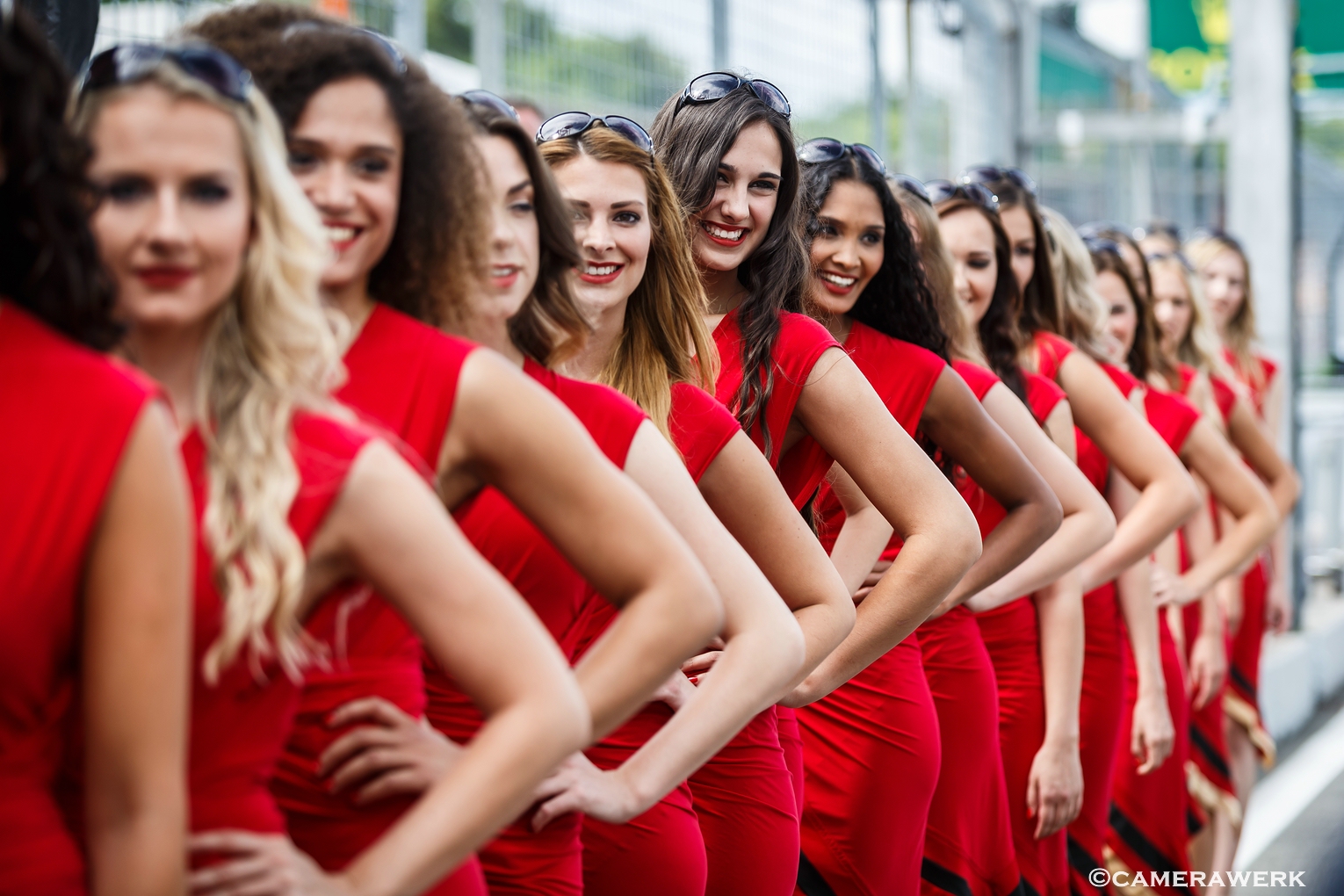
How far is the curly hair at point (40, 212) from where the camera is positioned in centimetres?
158

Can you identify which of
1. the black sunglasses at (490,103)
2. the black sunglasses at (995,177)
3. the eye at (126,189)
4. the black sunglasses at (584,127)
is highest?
the black sunglasses at (490,103)

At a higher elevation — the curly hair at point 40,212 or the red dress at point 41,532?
the curly hair at point 40,212

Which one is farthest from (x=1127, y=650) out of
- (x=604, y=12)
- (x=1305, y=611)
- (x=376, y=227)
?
(x=1305, y=611)

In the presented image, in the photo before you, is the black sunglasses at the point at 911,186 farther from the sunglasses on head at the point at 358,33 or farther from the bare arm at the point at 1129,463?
the sunglasses on head at the point at 358,33

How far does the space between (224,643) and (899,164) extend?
6656 mm

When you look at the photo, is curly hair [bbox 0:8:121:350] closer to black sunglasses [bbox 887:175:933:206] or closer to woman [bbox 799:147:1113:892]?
woman [bbox 799:147:1113:892]

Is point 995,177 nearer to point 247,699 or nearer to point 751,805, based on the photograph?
point 751,805

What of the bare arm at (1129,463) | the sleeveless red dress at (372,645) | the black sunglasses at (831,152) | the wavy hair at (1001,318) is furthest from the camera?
the bare arm at (1129,463)

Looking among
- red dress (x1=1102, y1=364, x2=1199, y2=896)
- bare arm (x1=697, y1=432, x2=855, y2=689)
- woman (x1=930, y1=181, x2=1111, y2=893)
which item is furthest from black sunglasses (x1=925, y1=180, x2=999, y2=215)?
bare arm (x1=697, y1=432, x2=855, y2=689)

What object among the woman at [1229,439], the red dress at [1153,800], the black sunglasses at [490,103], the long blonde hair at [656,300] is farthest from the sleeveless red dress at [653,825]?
the woman at [1229,439]

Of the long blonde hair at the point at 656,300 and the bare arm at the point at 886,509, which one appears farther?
the bare arm at the point at 886,509

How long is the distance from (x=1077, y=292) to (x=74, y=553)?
13.8ft

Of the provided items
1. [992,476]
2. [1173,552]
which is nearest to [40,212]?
[992,476]

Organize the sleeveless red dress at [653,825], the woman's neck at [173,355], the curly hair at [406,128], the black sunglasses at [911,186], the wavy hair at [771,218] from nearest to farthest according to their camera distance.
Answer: the woman's neck at [173,355] → the curly hair at [406,128] → the sleeveless red dress at [653,825] → the wavy hair at [771,218] → the black sunglasses at [911,186]
